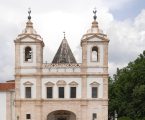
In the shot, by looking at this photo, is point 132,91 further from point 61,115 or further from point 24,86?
point 24,86

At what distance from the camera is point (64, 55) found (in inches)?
2426

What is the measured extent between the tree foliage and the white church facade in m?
6.07

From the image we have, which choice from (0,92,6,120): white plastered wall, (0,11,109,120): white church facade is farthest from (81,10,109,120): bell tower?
(0,92,6,120): white plastered wall

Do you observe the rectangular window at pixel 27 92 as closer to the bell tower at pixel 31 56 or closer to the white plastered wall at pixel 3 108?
the bell tower at pixel 31 56

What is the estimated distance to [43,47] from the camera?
2335 inches

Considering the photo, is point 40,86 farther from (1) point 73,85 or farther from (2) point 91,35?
(2) point 91,35

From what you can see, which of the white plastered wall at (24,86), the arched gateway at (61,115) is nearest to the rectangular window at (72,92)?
the arched gateway at (61,115)

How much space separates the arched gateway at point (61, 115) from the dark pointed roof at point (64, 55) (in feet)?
20.6

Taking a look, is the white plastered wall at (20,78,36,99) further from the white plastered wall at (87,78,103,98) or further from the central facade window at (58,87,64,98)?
the white plastered wall at (87,78,103,98)

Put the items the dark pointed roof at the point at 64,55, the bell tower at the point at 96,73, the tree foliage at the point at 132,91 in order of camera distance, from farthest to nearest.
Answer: the tree foliage at the point at 132,91 < the dark pointed roof at the point at 64,55 < the bell tower at the point at 96,73

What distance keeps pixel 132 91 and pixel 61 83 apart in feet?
40.2

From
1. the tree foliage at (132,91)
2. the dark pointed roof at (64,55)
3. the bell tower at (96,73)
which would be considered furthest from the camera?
the tree foliage at (132,91)

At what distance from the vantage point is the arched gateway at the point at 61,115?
57.9 m

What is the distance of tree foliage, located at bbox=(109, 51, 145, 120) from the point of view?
62781 mm
